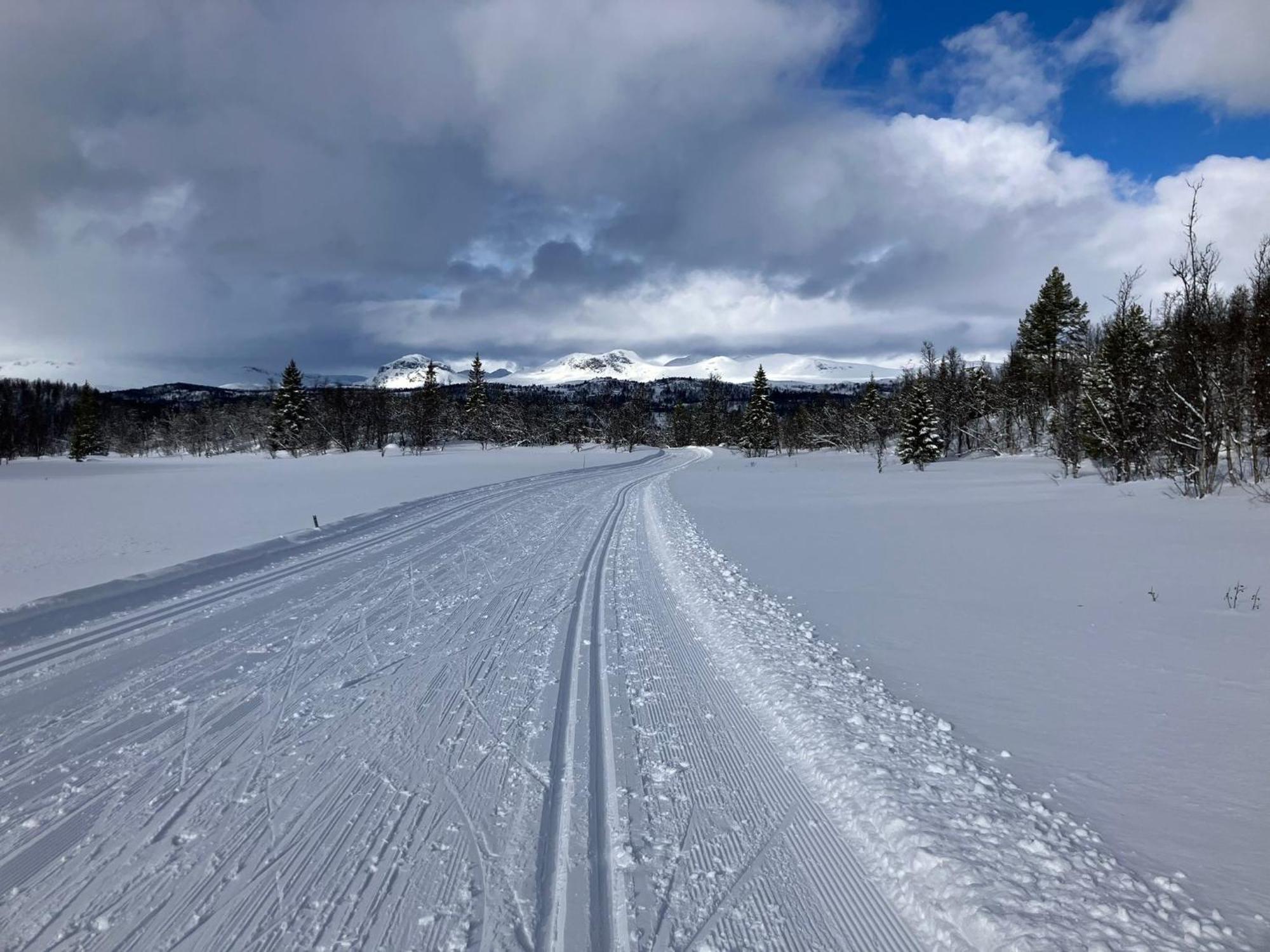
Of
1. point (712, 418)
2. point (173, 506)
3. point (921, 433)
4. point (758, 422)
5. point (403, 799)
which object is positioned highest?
point (712, 418)

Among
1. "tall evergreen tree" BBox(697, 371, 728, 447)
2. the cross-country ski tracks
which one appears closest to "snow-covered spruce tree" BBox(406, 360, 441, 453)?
"tall evergreen tree" BBox(697, 371, 728, 447)

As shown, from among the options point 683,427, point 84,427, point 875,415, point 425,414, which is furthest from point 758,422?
point 84,427

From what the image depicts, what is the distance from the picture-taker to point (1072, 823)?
3012mm

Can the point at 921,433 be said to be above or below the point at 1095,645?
above

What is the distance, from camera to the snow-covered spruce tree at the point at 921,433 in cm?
4441

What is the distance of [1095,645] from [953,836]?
4.00m

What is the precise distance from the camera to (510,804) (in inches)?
129

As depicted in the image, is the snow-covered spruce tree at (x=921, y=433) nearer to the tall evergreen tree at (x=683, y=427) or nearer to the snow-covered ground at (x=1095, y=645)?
the snow-covered ground at (x=1095, y=645)

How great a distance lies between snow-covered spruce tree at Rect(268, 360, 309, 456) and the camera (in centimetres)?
5812

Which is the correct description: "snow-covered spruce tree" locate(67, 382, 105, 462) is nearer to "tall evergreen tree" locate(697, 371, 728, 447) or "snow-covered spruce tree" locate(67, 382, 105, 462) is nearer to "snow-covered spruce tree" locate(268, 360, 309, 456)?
"snow-covered spruce tree" locate(268, 360, 309, 456)

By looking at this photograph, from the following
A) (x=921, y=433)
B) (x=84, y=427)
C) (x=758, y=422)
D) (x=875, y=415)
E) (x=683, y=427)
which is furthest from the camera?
(x=683, y=427)

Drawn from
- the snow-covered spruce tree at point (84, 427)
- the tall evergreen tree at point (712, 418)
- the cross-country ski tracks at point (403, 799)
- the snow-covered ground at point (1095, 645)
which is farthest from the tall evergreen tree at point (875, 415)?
the snow-covered spruce tree at point (84, 427)

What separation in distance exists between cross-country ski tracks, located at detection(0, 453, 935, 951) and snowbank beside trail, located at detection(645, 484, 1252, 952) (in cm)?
20

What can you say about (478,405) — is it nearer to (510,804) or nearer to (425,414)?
(425,414)
